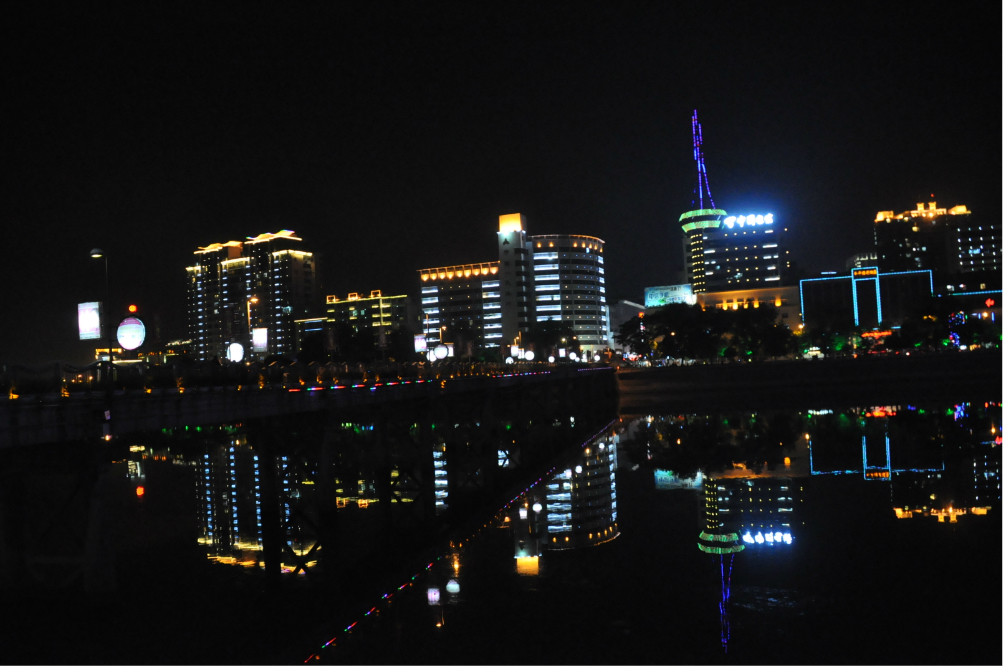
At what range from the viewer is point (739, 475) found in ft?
108

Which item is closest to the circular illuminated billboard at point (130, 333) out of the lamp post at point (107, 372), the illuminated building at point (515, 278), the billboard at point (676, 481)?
the lamp post at point (107, 372)

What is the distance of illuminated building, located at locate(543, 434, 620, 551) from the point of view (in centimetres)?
2328

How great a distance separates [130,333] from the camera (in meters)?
20.3

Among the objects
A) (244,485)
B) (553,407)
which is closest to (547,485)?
(244,485)

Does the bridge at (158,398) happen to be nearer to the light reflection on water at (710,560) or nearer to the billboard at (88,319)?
the billboard at (88,319)

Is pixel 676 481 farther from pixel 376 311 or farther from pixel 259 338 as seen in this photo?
pixel 376 311

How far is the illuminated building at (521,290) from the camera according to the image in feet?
563

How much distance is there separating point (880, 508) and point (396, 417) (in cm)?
1911

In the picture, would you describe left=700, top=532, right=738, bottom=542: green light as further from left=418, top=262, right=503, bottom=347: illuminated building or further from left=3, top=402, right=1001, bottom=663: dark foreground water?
left=418, top=262, right=503, bottom=347: illuminated building

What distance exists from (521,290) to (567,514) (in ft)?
476

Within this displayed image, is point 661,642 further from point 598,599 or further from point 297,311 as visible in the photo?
point 297,311

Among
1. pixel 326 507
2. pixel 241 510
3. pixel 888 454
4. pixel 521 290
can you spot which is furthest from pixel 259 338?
pixel 521 290

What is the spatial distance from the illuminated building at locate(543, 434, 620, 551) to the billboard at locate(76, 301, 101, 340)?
13.5m

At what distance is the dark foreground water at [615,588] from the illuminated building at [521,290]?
13860cm
